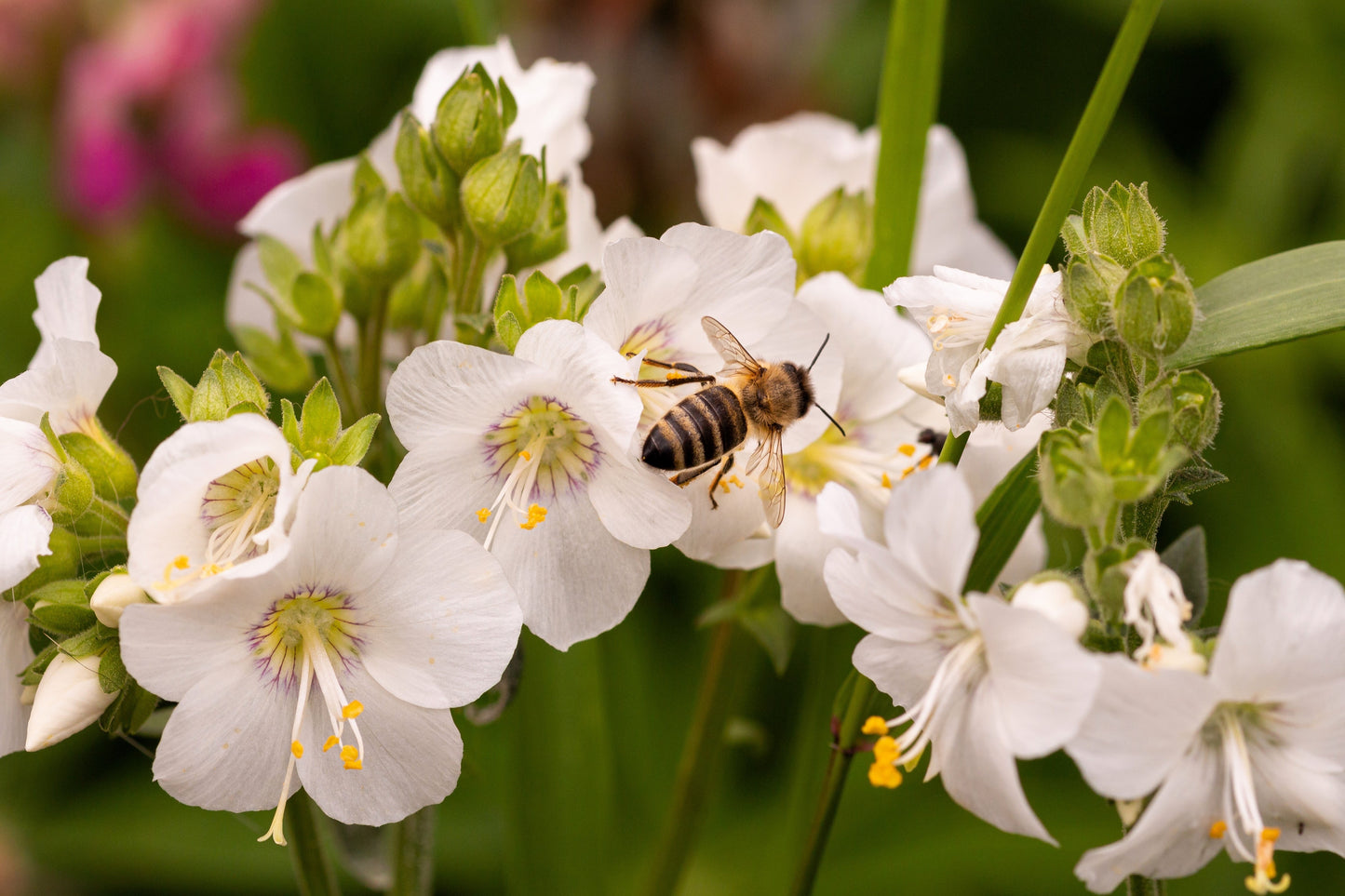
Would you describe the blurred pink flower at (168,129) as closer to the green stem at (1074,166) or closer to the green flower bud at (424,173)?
the green flower bud at (424,173)

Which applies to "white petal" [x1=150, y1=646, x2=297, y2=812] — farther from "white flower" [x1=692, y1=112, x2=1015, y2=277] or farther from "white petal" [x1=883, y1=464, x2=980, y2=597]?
"white flower" [x1=692, y1=112, x2=1015, y2=277]

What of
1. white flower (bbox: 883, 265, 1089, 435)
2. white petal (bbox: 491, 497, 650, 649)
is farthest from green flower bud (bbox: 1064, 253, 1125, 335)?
white petal (bbox: 491, 497, 650, 649)

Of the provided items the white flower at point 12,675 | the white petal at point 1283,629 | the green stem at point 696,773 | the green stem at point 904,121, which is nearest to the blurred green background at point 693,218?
the green stem at point 696,773

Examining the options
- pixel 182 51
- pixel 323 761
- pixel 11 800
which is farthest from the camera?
pixel 182 51

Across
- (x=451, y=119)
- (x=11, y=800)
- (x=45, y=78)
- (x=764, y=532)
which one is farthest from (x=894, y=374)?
(x=45, y=78)

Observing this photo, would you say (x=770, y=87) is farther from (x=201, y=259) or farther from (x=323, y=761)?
(x=323, y=761)
